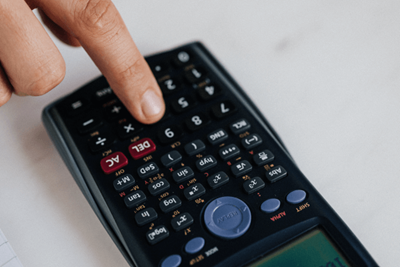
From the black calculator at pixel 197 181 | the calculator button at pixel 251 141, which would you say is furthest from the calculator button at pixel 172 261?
the calculator button at pixel 251 141

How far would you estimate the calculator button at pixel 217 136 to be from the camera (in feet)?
1.04

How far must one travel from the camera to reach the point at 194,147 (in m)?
0.31

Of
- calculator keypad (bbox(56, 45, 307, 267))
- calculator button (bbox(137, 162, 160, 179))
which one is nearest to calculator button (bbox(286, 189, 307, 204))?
calculator keypad (bbox(56, 45, 307, 267))

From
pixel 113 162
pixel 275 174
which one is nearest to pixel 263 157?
pixel 275 174

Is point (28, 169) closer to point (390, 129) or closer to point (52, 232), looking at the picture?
point (52, 232)

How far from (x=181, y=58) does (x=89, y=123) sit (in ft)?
0.36

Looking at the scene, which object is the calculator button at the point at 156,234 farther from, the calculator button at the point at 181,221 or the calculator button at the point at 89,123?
the calculator button at the point at 89,123

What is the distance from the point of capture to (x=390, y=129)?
1.12 ft

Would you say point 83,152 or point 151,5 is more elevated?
point 151,5

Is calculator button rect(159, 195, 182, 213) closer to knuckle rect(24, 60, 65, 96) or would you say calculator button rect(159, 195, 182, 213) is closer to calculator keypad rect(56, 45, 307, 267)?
calculator keypad rect(56, 45, 307, 267)

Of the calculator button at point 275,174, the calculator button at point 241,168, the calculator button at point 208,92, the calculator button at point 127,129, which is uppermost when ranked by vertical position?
the calculator button at point 127,129

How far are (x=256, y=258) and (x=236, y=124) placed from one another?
0.37 feet

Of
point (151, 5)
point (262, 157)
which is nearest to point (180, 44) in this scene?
point (151, 5)

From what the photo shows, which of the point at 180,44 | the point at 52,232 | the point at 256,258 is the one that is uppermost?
the point at 180,44
